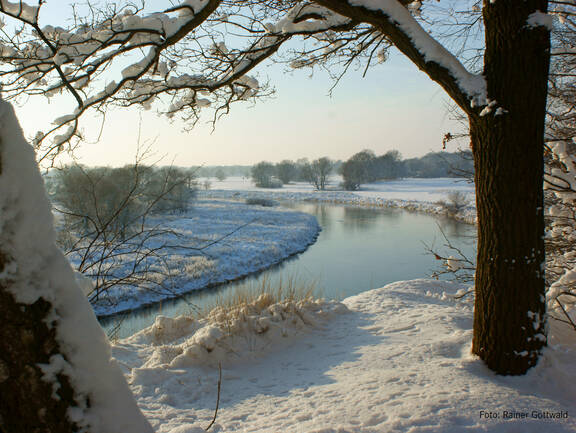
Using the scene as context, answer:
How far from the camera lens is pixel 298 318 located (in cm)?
501

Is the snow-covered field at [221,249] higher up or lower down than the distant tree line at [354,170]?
lower down

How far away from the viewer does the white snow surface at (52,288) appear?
92cm

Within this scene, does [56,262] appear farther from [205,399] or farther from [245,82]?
[245,82]

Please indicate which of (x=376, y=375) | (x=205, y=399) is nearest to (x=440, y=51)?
(x=376, y=375)

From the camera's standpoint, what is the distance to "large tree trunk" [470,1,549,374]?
2781 millimetres

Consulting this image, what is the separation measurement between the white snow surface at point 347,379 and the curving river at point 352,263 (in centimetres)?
211

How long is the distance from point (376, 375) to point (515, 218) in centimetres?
171

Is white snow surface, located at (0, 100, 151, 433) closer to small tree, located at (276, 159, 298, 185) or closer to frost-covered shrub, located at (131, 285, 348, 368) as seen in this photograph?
frost-covered shrub, located at (131, 285, 348, 368)

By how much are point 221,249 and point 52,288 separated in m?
16.0

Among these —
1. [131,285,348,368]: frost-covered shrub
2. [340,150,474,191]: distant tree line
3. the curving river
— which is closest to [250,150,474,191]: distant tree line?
[340,150,474,191]: distant tree line

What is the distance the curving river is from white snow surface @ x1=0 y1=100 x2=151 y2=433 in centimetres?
556

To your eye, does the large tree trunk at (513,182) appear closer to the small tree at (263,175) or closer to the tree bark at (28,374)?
the tree bark at (28,374)

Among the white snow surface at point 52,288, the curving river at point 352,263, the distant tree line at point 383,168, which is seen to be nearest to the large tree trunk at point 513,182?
the white snow surface at point 52,288

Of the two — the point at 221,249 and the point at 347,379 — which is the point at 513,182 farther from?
the point at 221,249
